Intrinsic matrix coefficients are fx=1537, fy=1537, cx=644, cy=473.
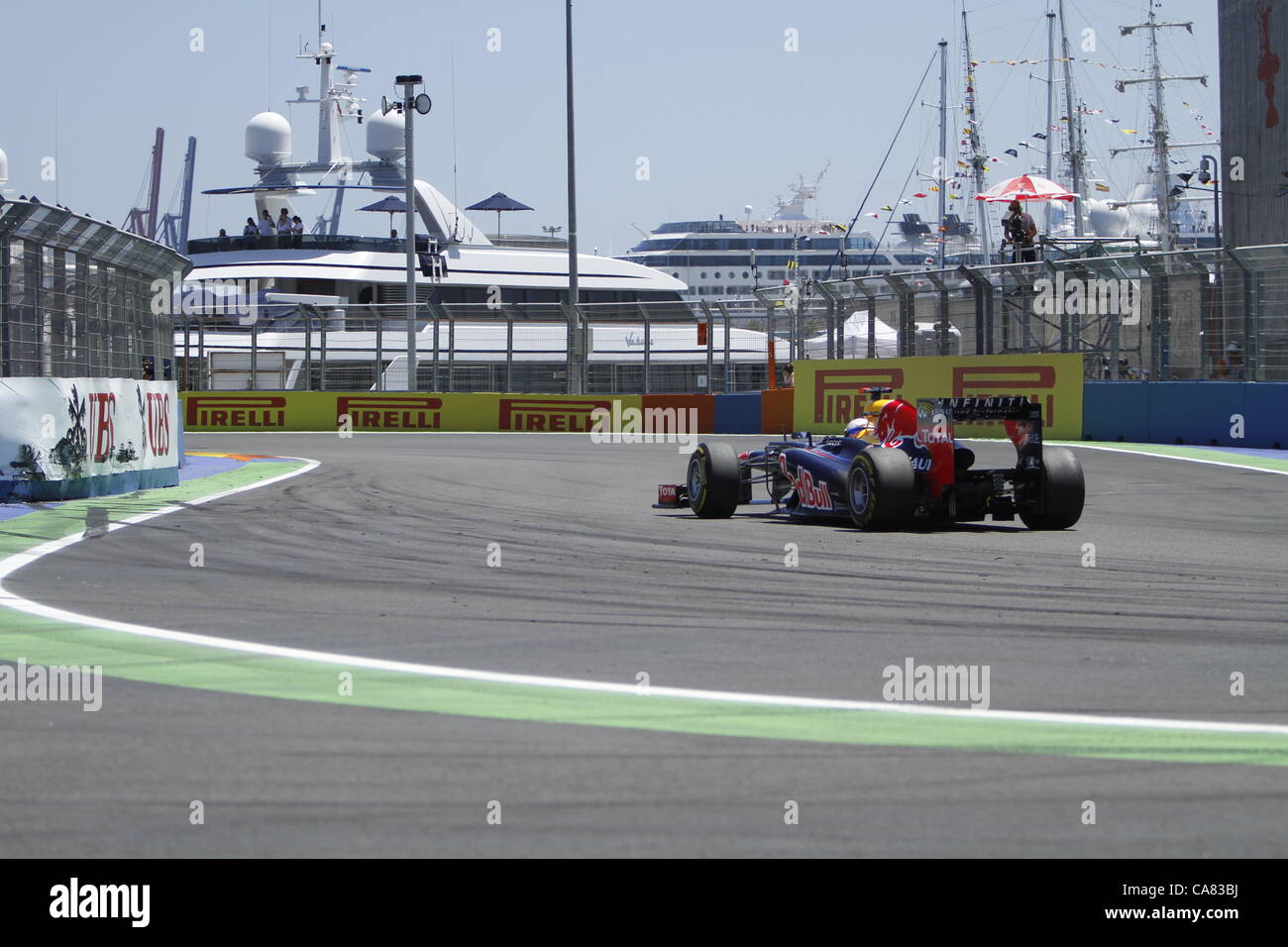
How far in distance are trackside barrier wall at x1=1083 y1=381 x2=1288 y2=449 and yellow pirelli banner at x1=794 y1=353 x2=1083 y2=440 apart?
1.32ft

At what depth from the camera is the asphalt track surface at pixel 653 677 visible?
369 cm

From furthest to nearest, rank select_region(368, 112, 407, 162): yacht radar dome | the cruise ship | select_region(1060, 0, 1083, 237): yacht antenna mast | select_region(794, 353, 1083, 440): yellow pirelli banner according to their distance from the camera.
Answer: the cruise ship < select_region(1060, 0, 1083, 237): yacht antenna mast < select_region(368, 112, 407, 162): yacht radar dome < select_region(794, 353, 1083, 440): yellow pirelli banner

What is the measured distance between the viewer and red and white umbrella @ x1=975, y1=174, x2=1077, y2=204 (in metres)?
31.0

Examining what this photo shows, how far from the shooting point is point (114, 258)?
52.1ft

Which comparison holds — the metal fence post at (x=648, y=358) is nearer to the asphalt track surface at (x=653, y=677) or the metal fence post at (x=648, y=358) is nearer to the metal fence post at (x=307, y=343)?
the metal fence post at (x=307, y=343)

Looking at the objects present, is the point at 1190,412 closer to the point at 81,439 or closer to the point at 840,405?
the point at 840,405

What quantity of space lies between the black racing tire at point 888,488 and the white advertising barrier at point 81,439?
6.99 metres

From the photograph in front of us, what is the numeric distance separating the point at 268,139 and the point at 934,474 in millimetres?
44424

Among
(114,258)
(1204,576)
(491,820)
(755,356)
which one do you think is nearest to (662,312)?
(755,356)

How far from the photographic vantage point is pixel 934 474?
1072 centimetres

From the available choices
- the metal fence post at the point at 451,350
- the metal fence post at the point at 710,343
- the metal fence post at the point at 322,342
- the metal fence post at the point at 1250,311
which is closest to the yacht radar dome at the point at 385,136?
the metal fence post at the point at 322,342

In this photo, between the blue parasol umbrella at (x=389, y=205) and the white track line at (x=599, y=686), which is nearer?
the white track line at (x=599, y=686)

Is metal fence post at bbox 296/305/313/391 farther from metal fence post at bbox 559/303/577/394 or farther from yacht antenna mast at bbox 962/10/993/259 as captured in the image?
yacht antenna mast at bbox 962/10/993/259

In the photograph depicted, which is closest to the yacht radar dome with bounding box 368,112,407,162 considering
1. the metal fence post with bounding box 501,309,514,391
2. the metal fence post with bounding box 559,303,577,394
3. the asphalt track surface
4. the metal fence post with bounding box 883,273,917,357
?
the metal fence post with bounding box 501,309,514,391
